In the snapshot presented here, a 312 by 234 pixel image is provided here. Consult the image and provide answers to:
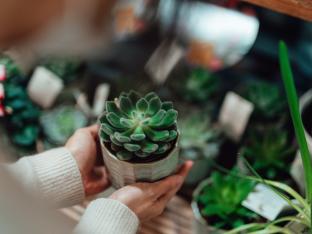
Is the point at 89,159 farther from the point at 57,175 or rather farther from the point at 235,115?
the point at 235,115

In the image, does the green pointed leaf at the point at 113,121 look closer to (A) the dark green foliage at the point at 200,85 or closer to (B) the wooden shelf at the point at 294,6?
(B) the wooden shelf at the point at 294,6

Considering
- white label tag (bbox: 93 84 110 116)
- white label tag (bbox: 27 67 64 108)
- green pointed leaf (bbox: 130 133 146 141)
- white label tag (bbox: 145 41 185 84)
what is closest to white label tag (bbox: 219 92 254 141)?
white label tag (bbox: 145 41 185 84)

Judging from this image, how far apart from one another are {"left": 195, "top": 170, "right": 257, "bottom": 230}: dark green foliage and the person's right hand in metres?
0.17

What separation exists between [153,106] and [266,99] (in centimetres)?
58

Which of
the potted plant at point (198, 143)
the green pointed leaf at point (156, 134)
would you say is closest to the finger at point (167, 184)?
the green pointed leaf at point (156, 134)

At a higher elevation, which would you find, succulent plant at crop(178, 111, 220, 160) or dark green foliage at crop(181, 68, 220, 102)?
dark green foliage at crop(181, 68, 220, 102)

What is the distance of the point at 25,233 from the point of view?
47cm

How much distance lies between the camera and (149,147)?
2.66ft

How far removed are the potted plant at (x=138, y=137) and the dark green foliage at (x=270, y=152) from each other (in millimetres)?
376

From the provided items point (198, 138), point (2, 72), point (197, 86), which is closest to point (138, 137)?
point (2, 72)

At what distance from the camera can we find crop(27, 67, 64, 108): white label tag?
4.24ft

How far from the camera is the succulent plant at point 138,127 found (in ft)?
2.65

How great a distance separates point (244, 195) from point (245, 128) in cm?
27

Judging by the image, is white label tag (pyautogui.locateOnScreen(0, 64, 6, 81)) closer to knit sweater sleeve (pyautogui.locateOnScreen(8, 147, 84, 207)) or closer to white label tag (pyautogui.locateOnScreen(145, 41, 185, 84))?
knit sweater sleeve (pyautogui.locateOnScreen(8, 147, 84, 207))
